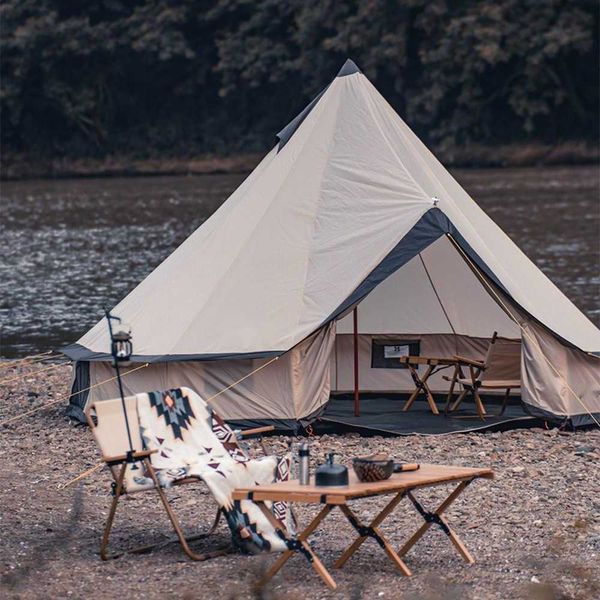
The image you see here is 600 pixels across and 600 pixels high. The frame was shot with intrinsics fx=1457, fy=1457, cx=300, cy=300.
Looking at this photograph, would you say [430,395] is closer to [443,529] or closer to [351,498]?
[443,529]

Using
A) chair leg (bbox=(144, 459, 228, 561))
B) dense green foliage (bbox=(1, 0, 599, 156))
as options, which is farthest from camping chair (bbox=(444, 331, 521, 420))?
dense green foliage (bbox=(1, 0, 599, 156))

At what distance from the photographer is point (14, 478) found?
9.38 metres

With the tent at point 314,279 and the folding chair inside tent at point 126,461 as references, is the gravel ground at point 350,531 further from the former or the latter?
the tent at point 314,279

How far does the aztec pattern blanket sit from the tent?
247cm

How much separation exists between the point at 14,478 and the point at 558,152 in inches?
1807

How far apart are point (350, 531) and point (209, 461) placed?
0.87 m

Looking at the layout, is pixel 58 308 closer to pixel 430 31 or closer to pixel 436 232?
pixel 436 232

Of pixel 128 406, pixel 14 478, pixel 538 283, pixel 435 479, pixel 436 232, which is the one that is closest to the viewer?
pixel 435 479

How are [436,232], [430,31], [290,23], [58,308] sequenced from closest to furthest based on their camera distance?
[436,232]
[58,308]
[430,31]
[290,23]

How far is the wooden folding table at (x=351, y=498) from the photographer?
650 centimetres

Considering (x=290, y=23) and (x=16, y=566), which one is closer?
(x=16, y=566)

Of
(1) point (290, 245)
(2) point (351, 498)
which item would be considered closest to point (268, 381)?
(1) point (290, 245)

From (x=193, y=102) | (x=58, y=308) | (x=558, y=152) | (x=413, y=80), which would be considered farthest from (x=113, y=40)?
(x=58, y=308)

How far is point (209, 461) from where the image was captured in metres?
7.52
